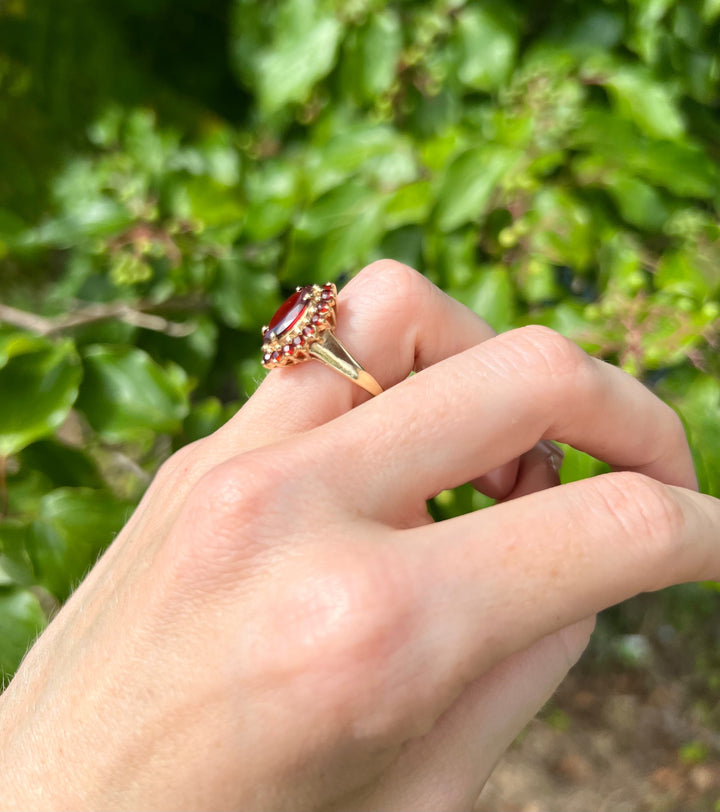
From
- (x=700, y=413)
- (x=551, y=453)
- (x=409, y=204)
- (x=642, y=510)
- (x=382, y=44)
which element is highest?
(x=382, y=44)

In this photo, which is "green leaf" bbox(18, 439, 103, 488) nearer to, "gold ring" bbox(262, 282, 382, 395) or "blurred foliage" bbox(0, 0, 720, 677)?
"blurred foliage" bbox(0, 0, 720, 677)

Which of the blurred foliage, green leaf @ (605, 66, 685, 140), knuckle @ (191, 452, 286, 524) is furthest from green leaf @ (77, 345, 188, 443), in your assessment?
green leaf @ (605, 66, 685, 140)

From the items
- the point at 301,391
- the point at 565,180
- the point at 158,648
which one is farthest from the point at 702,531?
the point at 565,180

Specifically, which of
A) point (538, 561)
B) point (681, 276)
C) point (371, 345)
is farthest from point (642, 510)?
point (681, 276)

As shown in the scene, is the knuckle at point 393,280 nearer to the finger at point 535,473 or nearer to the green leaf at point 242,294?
the finger at point 535,473

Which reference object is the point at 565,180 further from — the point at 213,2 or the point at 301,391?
the point at 213,2

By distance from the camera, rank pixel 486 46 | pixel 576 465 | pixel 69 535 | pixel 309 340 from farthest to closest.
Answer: pixel 486 46 < pixel 69 535 < pixel 576 465 < pixel 309 340

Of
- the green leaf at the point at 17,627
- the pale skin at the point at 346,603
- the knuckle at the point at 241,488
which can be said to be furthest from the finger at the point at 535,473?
the green leaf at the point at 17,627

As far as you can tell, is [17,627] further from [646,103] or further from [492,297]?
[646,103]
